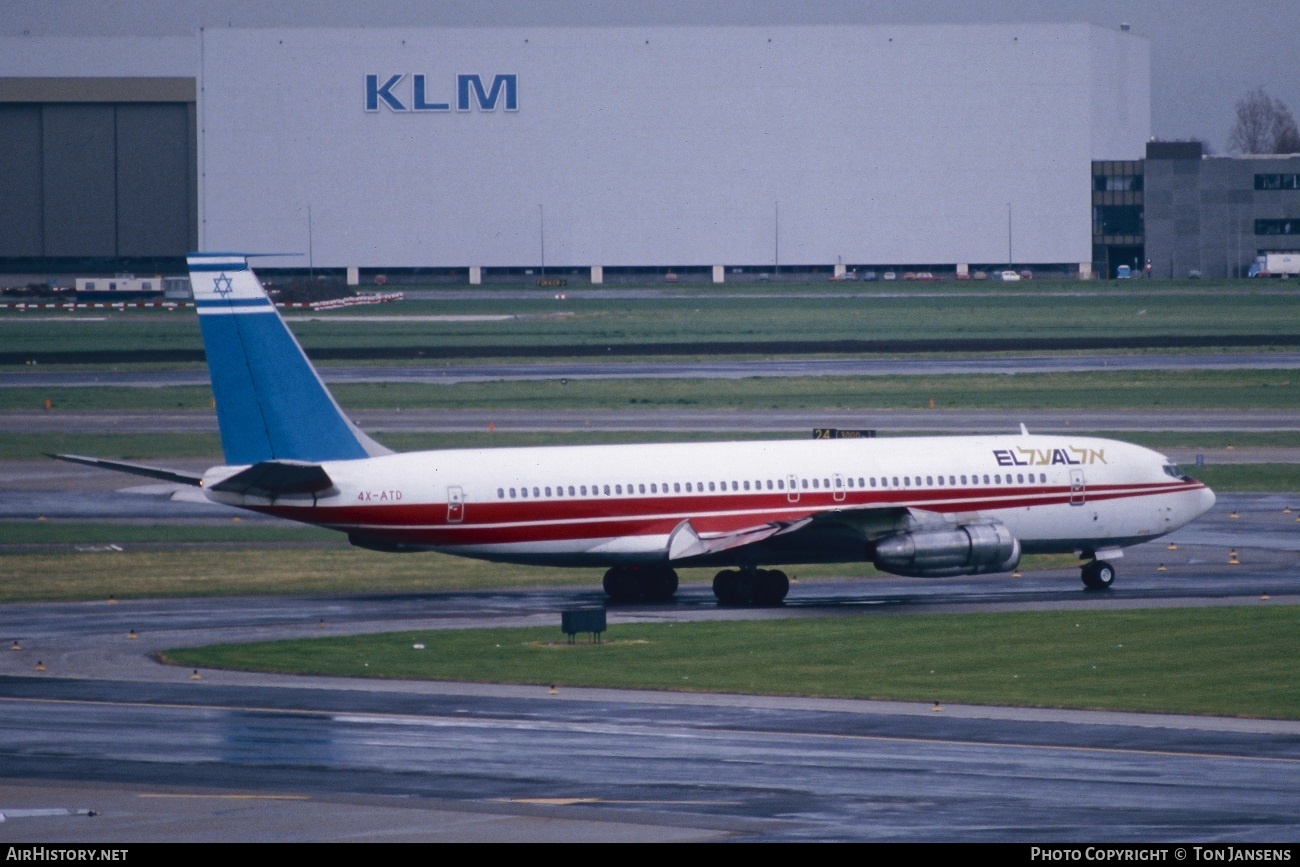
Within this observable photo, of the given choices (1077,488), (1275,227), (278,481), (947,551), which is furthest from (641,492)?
(1275,227)

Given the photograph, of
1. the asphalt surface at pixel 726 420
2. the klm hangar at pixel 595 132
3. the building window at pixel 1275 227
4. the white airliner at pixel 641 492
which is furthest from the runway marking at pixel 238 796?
the building window at pixel 1275 227

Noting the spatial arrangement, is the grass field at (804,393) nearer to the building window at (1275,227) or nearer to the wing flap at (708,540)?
the wing flap at (708,540)

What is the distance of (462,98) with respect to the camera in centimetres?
19500

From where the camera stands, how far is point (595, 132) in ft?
648

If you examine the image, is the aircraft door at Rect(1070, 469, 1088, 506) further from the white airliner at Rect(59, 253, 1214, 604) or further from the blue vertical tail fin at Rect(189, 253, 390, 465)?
the blue vertical tail fin at Rect(189, 253, 390, 465)

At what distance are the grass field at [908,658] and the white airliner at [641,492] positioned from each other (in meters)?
3.86

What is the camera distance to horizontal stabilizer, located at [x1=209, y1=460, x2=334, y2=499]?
139 ft

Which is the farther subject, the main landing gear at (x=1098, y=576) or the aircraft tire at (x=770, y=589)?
the main landing gear at (x=1098, y=576)

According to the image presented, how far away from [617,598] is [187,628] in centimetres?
1084

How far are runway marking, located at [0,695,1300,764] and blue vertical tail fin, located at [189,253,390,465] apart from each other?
12255 mm

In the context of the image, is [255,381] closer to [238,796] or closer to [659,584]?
[659,584]

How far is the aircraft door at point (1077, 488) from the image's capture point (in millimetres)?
48562
